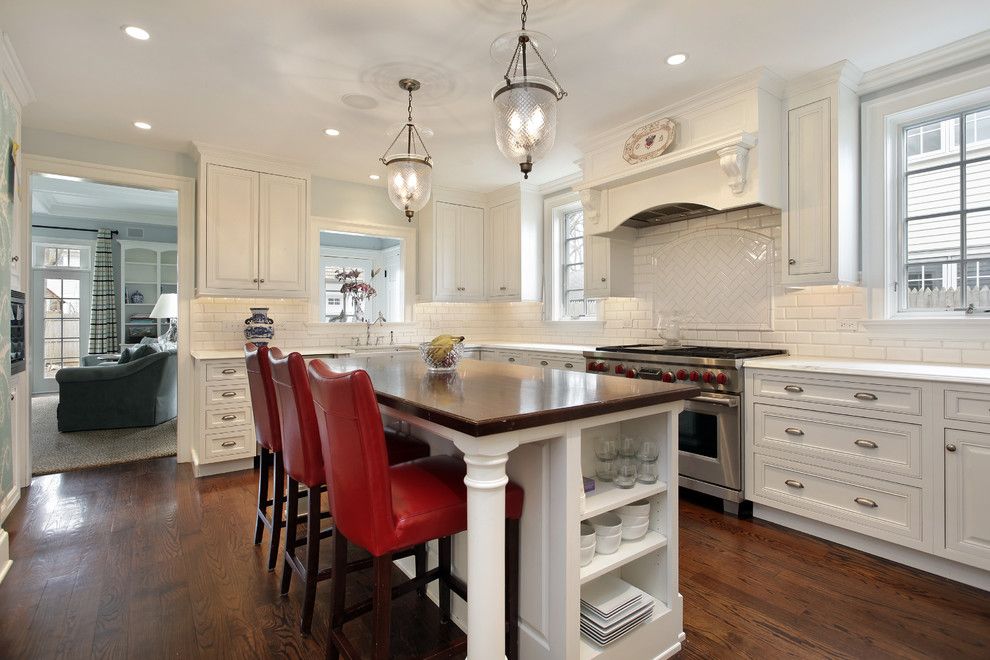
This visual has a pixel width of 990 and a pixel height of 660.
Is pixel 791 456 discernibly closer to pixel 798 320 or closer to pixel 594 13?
pixel 798 320

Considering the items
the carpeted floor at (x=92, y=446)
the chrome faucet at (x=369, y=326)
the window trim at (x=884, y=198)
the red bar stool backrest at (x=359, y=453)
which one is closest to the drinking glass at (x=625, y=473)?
the red bar stool backrest at (x=359, y=453)

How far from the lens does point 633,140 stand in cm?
353

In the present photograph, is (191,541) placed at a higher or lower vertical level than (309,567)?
lower

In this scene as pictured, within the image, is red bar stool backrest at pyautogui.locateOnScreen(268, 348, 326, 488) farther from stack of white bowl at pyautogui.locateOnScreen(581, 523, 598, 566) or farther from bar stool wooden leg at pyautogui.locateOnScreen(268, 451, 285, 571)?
stack of white bowl at pyautogui.locateOnScreen(581, 523, 598, 566)

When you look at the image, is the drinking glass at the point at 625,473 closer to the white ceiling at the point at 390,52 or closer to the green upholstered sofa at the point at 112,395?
the white ceiling at the point at 390,52

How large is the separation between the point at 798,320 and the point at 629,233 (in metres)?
1.48

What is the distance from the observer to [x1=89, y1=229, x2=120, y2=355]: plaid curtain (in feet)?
23.8

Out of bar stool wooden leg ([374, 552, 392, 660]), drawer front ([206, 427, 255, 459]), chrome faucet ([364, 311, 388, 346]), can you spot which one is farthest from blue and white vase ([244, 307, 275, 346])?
bar stool wooden leg ([374, 552, 392, 660])

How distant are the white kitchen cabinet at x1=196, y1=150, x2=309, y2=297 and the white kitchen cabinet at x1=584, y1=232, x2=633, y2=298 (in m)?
2.51

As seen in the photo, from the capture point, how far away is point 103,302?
7289mm

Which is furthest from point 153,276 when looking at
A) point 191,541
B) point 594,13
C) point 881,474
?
point 881,474

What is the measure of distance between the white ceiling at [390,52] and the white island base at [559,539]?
1887 millimetres

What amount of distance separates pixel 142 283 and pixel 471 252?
5550 mm

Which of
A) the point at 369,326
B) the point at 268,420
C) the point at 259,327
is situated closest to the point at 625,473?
the point at 268,420
